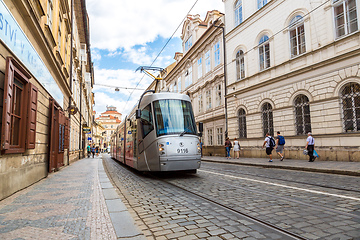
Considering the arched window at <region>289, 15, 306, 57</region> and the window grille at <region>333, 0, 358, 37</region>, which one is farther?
the arched window at <region>289, 15, 306, 57</region>

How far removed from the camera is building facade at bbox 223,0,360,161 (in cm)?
1252

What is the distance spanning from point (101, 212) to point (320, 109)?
1315 centimetres

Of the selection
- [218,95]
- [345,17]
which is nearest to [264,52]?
[345,17]

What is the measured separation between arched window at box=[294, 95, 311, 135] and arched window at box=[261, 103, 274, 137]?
2.14m

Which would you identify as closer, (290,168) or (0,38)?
(0,38)

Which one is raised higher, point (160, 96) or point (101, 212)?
point (160, 96)

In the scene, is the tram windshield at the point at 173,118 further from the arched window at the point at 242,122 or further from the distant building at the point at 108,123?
the distant building at the point at 108,123

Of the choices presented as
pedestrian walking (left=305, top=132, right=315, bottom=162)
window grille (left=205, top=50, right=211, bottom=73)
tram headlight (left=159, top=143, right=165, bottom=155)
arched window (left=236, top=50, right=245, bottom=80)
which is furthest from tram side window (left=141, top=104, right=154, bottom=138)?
window grille (left=205, top=50, right=211, bottom=73)

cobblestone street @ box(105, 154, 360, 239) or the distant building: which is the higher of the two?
the distant building

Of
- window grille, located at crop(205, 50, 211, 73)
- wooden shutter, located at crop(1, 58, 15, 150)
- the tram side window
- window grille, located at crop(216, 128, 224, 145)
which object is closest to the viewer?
wooden shutter, located at crop(1, 58, 15, 150)

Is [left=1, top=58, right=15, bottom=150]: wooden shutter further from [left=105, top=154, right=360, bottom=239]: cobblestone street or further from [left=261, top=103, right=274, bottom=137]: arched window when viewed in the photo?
[left=261, top=103, right=274, bottom=137]: arched window

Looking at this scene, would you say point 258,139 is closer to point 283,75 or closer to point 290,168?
point 283,75

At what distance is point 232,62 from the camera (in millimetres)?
21703

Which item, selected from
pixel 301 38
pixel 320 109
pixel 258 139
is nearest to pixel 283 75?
pixel 301 38
